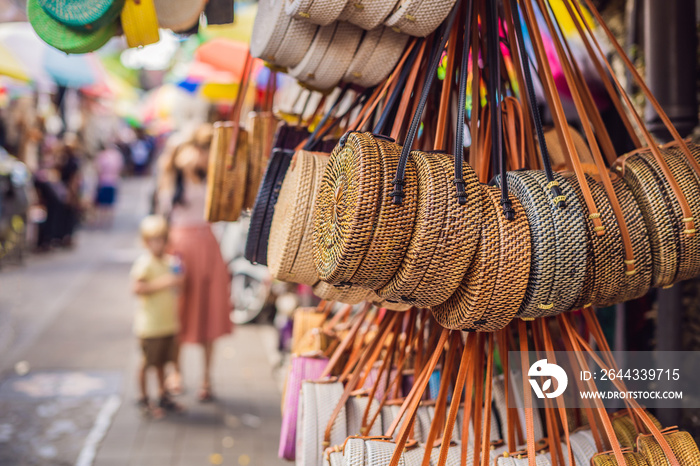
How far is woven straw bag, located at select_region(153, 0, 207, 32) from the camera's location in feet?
4.98

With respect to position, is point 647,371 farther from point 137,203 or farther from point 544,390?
point 137,203

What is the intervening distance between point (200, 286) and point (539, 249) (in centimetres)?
355

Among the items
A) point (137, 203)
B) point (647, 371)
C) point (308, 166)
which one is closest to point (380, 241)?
point (308, 166)

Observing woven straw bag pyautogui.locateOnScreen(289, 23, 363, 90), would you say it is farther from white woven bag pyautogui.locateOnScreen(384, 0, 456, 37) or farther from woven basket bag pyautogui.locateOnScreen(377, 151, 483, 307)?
woven basket bag pyautogui.locateOnScreen(377, 151, 483, 307)

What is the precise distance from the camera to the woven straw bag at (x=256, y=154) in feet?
5.33

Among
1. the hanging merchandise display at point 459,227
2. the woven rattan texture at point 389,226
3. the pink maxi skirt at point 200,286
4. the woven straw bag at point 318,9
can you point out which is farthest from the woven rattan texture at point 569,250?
the pink maxi skirt at point 200,286

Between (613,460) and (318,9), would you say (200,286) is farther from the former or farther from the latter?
(613,460)

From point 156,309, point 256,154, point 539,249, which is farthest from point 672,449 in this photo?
point 156,309

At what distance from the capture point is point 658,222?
106 centimetres

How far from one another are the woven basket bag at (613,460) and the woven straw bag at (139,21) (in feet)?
4.52

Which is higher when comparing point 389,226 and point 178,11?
point 178,11

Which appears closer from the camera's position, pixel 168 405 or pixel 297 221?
pixel 297 221

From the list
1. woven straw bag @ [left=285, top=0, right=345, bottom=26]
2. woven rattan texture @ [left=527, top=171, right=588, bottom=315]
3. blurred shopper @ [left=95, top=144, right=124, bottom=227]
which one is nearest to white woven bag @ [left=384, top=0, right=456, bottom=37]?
woven straw bag @ [left=285, top=0, right=345, bottom=26]

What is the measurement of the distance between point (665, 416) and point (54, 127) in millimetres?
16272
